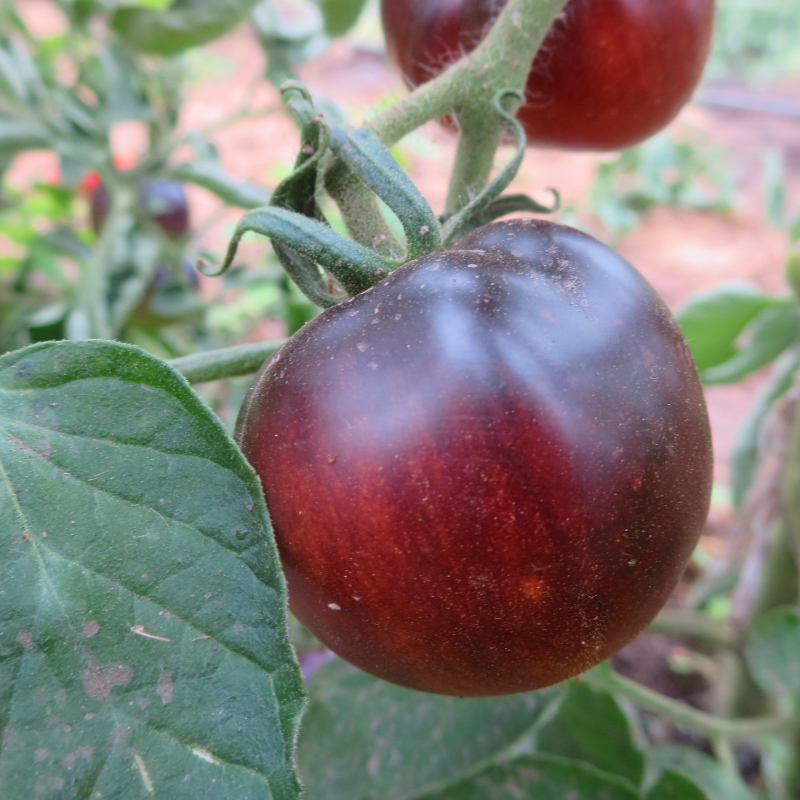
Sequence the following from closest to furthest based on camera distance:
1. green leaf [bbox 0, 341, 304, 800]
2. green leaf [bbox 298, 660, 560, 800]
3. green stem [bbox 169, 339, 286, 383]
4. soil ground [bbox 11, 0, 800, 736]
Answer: green leaf [bbox 0, 341, 304, 800]
green stem [bbox 169, 339, 286, 383]
green leaf [bbox 298, 660, 560, 800]
soil ground [bbox 11, 0, 800, 736]

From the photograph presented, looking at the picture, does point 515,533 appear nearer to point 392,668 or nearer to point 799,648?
point 392,668

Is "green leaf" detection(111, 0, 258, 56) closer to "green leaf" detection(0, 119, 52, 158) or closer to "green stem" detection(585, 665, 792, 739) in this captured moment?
"green leaf" detection(0, 119, 52, 158)

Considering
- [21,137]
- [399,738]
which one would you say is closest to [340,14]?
[21,137]

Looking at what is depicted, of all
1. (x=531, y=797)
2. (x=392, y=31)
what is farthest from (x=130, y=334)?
(x=531, y=797)

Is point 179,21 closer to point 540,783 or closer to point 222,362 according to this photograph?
point 222,362

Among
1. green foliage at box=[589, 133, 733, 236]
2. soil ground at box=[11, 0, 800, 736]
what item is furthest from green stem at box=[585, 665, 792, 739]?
soil ground at box=[11, 0, 800, 736]

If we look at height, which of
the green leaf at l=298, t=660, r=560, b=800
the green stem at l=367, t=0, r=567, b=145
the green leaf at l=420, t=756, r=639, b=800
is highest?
the green stem at l=367, t=0, r=567, b=145
